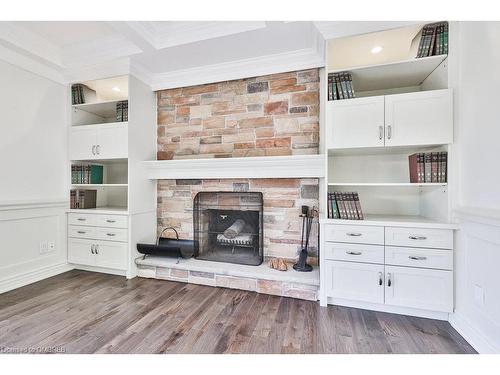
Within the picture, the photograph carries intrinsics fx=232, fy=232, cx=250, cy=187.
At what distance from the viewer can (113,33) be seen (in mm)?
2438

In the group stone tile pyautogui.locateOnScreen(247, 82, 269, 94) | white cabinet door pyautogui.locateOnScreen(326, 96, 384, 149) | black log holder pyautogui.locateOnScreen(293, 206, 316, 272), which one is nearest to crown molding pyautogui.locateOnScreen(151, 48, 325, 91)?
stone tile pyautogui.locateOnScreen(247, 82, 269, 94)

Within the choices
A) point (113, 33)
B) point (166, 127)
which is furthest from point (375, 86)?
point (113, 33)

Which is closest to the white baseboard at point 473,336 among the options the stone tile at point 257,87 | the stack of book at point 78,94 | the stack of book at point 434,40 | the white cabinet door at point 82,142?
the stack of book at point 434,40

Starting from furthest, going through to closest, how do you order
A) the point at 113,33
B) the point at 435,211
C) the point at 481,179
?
the point at 113,33, the point at 435,211, the point at 481,179

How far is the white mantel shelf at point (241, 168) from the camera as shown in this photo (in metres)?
2.33

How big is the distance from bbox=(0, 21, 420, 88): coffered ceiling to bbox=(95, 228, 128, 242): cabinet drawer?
1.82 m

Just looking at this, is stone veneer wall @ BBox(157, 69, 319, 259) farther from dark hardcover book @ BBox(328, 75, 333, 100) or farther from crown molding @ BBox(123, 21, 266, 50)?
crown molding @ BBox(123, 21, 266, 50)

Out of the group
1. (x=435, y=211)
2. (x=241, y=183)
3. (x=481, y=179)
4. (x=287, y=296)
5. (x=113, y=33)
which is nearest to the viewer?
(x=481, y=179)

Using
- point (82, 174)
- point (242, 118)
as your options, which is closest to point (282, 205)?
point (242, 118)

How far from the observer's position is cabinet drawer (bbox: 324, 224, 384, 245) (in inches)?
75.3

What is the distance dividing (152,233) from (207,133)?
1.49 meters

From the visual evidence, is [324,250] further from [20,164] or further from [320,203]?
[20,164]

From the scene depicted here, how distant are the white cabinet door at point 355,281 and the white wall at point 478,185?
1.75 ft

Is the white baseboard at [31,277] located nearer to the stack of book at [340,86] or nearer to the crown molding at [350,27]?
the stack of book at [340,86]
